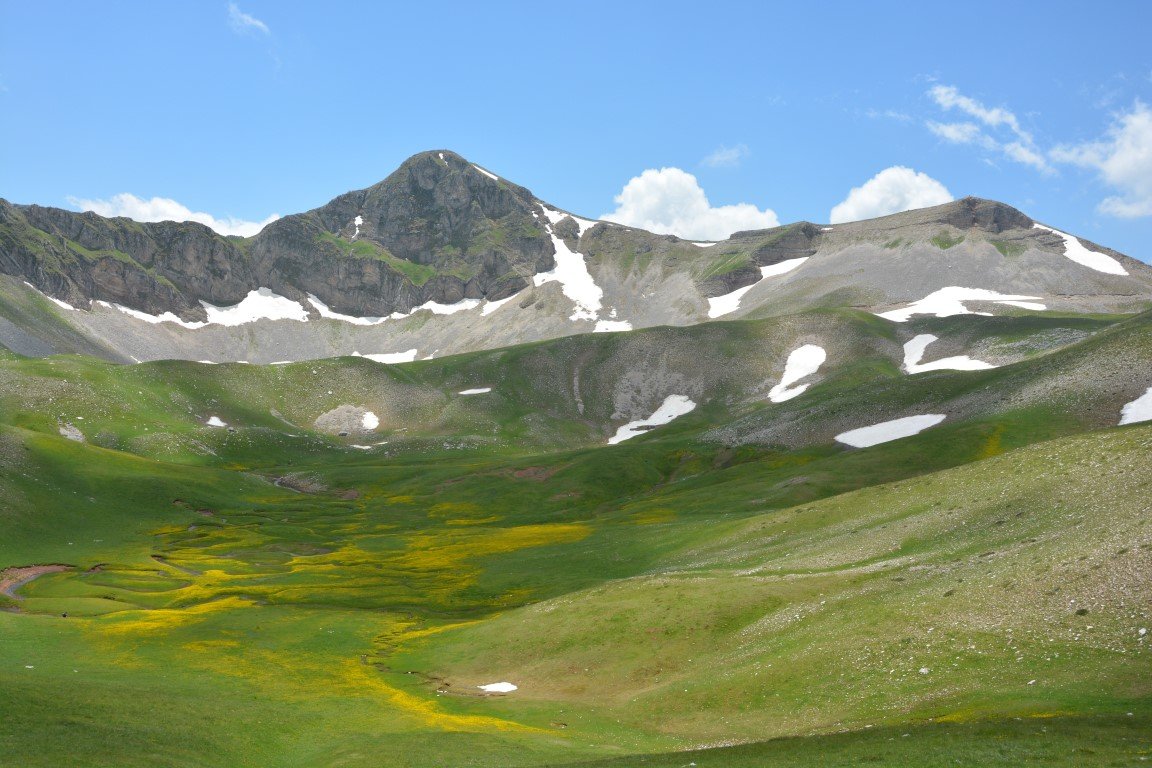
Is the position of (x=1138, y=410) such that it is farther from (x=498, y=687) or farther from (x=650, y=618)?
(x=498, y=687)

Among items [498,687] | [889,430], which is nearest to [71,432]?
[498,687]

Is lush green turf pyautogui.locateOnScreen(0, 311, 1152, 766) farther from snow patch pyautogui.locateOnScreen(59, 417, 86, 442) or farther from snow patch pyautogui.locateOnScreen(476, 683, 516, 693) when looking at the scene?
snow patch pyautogui.locateOnScreen(59, 417, 86, 442)

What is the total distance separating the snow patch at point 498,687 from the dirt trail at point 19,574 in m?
47.1

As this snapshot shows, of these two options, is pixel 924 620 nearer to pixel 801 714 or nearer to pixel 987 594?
pixel 987 594

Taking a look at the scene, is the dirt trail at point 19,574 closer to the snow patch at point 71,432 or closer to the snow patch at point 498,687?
the snow patch at point 498,687

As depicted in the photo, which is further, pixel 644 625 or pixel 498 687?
pixel 644 625

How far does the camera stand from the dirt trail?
233ft

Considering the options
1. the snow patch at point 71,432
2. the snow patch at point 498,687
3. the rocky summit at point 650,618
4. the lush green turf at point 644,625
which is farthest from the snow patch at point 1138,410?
the snow patch at point 71,432

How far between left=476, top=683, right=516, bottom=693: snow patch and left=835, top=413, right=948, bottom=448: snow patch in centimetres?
8343

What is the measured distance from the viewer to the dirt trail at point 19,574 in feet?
233

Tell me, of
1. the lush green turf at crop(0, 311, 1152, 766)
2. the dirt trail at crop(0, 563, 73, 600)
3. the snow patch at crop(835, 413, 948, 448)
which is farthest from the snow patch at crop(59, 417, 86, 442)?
the snow patch at crop(835, 413, 948, 448)

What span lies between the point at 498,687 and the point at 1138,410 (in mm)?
90669

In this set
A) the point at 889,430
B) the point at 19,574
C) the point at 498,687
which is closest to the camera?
the point at 498,687

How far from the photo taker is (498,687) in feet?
149
